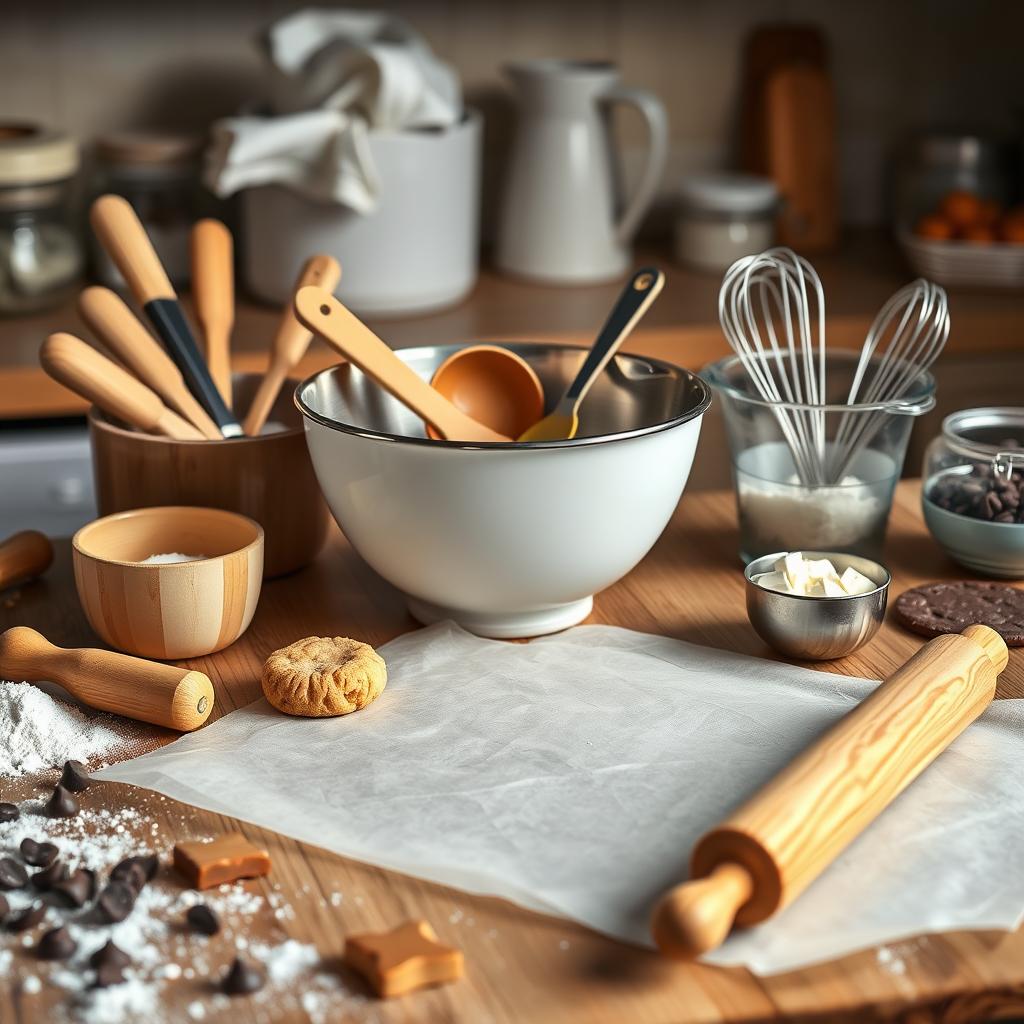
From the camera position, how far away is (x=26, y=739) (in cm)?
68

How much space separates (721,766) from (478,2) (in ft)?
5.02

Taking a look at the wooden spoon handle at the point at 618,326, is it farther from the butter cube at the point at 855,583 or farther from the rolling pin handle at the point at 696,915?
the rolling pin handle at the point at 696,915

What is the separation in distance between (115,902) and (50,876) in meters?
0.04

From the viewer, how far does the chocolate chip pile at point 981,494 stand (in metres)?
0.88

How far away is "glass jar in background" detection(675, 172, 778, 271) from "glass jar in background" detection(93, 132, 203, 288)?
653 mm

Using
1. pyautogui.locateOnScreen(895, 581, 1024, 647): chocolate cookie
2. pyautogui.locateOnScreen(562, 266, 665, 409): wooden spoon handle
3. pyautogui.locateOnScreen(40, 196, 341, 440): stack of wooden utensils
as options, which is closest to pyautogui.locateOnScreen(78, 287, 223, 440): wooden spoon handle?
pyautogui.locateOnScreen(40, 196, 341, 440): stack of wooden utensils

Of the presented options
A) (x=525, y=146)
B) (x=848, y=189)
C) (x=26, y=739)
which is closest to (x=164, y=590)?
(x=26, y=739)

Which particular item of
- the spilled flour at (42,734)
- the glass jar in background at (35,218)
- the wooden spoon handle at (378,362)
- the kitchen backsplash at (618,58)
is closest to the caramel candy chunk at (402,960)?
the spilled flour at (42,734)

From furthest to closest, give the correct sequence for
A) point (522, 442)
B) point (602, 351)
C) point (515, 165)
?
point (515, 165) → point (602, 351) → point (522, 442)

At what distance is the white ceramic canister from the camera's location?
1.64m

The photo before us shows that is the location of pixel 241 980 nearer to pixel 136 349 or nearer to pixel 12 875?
pixel 12 875

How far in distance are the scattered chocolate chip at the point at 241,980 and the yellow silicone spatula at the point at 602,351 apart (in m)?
0.40

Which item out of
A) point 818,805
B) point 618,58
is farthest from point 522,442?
point 618,58

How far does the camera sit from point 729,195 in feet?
6.07
